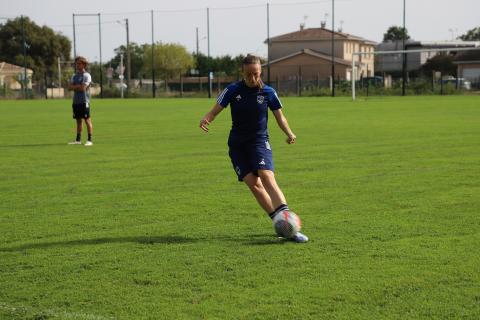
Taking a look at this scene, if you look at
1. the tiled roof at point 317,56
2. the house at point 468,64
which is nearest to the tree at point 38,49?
the tiled roof at point 317,56

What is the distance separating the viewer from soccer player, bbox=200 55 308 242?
681 cm

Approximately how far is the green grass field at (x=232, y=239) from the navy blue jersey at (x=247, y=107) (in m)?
0.96

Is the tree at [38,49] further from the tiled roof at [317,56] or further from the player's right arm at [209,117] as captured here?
the player's right arm at [209,117]

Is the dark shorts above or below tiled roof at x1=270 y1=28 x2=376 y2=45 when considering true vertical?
below

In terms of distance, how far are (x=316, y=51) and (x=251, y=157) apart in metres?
84.0

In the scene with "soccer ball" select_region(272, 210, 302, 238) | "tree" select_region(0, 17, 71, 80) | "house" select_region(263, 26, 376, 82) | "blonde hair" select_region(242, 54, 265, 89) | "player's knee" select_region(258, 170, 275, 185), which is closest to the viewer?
"soccer ball" select_region(272, 210, 302, 238)

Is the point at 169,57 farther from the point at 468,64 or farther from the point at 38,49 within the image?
the point at 468,64

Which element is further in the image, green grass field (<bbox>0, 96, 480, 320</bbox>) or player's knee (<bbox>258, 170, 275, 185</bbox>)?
player's knee (<bbox>258, 170, 275, 185</bbox>)

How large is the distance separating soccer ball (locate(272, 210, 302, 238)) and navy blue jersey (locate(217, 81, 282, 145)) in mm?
863

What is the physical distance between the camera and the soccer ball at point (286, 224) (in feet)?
21.1

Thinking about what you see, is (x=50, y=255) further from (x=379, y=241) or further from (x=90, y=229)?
(x=379, y=241)

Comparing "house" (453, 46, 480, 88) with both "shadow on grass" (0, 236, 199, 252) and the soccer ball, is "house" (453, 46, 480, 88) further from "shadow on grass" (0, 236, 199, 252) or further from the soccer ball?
"shadow on grass" (0, 236, 199, 252)

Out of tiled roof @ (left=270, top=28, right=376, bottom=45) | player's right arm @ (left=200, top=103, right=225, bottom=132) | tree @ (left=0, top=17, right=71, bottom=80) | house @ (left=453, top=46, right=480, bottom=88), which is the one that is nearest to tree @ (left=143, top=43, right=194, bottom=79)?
tree @ (left=0, top=17, right=71, bottom=80)

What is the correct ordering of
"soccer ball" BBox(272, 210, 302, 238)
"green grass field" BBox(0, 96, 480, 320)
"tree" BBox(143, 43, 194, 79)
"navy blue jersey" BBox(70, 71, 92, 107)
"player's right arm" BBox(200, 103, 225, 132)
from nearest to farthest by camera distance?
1. "green grass field" BBox(0, 96, 480, 320)
2. "soccer ball" BBox(272, 210, 302, 238)
3. "player's right arm" BBox(200, 103, 225, 132)
4. "navy blue jersey" BBox(70, 71, 92, 107)
5. "tree" BBox(143, 43, 194, 79)
